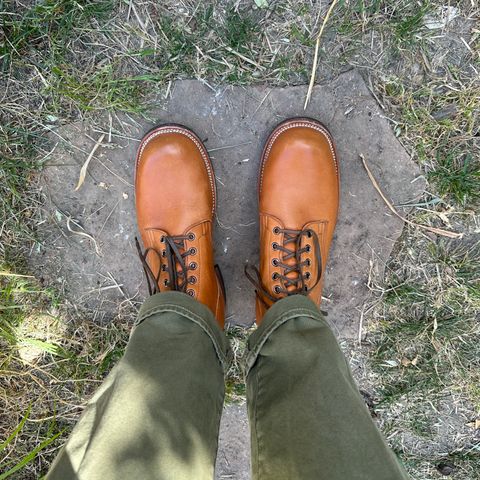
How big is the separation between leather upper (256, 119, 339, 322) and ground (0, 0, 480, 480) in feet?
0.68

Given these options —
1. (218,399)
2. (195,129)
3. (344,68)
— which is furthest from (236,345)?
(344,68)

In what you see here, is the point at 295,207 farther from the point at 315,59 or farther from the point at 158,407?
the point at 158,407

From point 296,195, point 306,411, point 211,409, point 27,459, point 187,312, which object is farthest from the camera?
point 296,195

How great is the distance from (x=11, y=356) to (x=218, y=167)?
1.10 meters

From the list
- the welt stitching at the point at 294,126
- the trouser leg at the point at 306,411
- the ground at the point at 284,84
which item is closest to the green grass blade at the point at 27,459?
the ground at the point at 284,84

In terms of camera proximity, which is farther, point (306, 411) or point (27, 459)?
point (27, 459)

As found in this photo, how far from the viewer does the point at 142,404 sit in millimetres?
1110

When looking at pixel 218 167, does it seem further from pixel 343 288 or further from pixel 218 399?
pixel 218 399

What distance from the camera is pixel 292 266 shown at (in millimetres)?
1642

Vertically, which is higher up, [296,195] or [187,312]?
[296,195]

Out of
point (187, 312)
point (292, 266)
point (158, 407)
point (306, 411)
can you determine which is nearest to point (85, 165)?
point (187, 312)

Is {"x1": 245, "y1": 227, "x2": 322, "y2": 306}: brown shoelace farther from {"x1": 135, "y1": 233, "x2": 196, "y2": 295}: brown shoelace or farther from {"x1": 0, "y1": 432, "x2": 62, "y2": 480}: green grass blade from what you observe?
{"x1": 0, "y1": 432, "x2": 62, "y2": 480}: green grass blade

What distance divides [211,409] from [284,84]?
1.09 meters

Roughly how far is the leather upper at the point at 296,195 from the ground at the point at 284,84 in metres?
0.21
